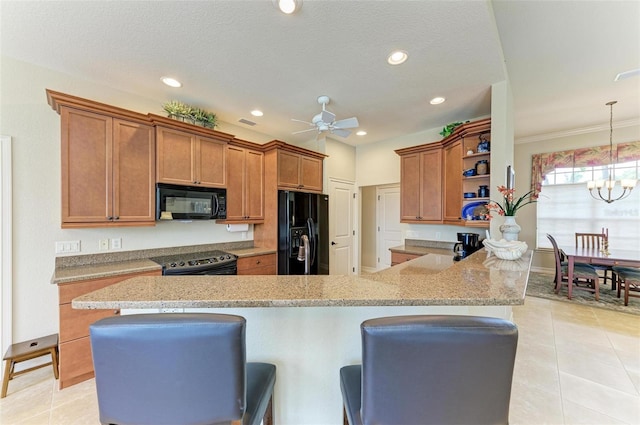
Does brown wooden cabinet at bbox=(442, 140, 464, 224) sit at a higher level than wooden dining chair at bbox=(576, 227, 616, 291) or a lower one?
higher

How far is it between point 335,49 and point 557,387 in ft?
11.2

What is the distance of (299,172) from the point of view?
3.97m

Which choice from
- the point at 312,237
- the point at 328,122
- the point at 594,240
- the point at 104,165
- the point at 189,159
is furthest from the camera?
the point at 594,240

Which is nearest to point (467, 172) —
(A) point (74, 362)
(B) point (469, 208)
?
(B) point (469, 208)

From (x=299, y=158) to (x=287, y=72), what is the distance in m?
1.64

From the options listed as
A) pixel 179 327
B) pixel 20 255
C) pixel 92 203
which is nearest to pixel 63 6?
pixel 92 203

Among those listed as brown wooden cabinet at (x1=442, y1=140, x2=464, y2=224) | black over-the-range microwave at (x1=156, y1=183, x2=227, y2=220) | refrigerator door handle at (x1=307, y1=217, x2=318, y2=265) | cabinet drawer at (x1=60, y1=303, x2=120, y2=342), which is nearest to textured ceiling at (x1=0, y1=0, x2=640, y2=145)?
brown wooden cabinet at (x1=442, y1=140, x2=464, y2=224)

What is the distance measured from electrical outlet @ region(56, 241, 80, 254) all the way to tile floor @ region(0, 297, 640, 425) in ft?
3.57

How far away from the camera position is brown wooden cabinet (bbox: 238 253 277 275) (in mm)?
3223

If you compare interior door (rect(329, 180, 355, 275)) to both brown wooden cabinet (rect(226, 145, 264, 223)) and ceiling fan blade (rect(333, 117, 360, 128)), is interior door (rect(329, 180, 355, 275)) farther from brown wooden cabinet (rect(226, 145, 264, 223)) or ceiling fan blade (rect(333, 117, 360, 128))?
ceiling fan blade (rect(333, 117, 360, 128))

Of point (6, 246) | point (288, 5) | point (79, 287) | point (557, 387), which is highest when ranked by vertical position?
point (288, 5)

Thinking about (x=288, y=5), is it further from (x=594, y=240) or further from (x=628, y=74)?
(x=594, y=240)

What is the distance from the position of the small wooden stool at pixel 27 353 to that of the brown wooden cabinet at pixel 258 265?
5.61ft

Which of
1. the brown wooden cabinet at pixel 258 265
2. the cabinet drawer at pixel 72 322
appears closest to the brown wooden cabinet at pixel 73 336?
the cabinet drawer at pixel 72 322
